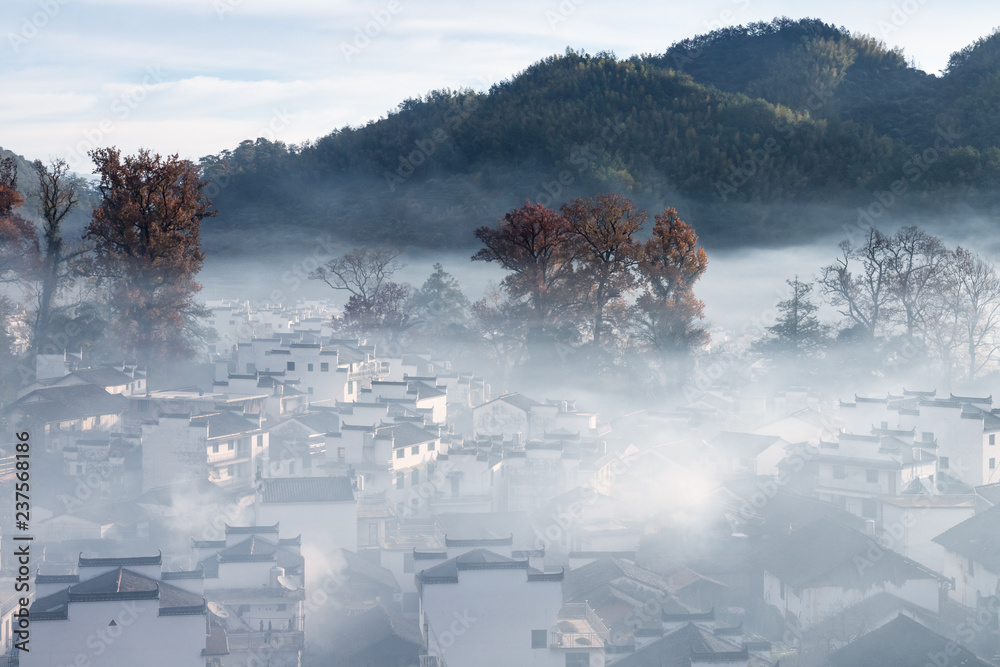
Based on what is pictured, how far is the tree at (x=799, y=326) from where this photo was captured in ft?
70.4

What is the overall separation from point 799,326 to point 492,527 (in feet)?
32.2

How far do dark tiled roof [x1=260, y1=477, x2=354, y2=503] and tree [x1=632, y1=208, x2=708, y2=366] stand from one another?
23.7 ft

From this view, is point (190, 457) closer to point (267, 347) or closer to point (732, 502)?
point (267, 347)

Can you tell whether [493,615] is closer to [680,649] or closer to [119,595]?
[680,649]

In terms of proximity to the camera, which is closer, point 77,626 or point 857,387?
point 77,626

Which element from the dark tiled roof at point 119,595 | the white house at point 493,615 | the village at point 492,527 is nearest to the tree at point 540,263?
the village at point 492,527

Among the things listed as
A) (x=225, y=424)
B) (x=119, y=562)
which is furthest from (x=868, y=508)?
(x=119, y=562)

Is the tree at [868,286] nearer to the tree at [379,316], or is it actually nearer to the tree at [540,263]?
the tree at [540,263]

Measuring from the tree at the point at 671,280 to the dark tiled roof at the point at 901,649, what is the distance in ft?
28.4

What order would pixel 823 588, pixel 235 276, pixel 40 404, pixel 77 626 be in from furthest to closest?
pixel 235 276 → pixel 40 404 → pixel 823 588 → pixel 77 626

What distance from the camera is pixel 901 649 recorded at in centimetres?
1033

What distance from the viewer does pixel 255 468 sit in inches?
634

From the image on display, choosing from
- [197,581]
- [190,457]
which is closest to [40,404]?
[190,457]

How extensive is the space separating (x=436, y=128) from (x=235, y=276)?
904 centimetres
